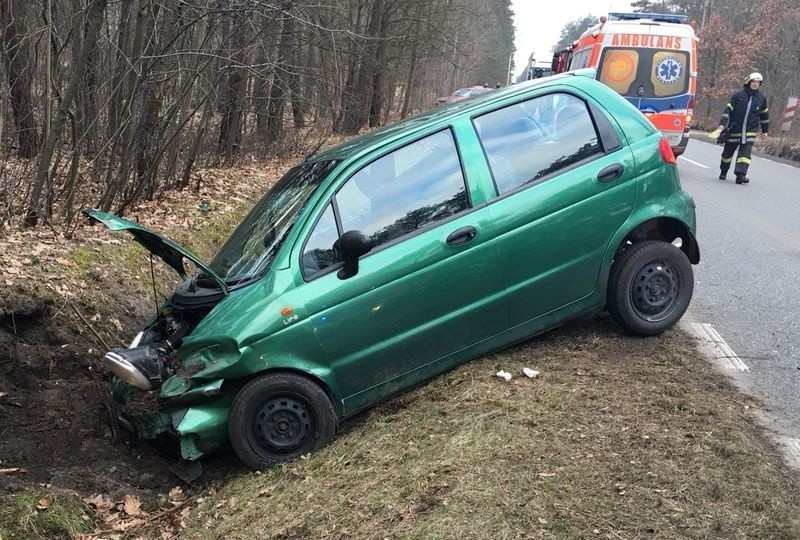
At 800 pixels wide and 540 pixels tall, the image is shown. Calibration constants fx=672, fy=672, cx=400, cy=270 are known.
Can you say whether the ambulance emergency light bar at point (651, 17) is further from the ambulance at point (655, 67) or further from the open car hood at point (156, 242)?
the open car hood at point (156, 242)

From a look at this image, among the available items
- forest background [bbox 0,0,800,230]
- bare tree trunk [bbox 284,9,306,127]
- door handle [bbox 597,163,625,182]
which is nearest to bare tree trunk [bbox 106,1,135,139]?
forest background [bbox 0,0,800,230]

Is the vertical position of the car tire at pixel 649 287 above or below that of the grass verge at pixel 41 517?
above

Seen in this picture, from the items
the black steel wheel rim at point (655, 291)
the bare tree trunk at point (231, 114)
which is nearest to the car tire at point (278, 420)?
the black steel wheel rim at point (655, 291)

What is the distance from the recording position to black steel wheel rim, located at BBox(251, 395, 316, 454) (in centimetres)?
395

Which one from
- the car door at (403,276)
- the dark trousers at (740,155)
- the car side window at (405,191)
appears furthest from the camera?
the dark trousers at (740,155)

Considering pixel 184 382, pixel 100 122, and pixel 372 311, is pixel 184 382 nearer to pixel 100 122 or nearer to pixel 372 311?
pixel 372 311

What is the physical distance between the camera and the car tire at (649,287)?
15.3 feet

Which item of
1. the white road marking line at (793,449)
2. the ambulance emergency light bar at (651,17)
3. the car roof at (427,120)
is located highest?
the ambulance emergency light bar at (651,17)

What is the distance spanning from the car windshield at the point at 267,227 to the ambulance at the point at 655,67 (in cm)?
947

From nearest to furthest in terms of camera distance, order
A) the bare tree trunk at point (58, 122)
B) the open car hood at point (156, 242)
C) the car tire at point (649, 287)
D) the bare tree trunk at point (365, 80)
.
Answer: the open car hood at point (156, 242), the car tire at point (649, 287), the bare tree trunk at point (58, 122), the bare tree trunk at point (365, 80)

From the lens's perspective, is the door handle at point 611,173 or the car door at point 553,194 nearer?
the car door at point 553,194

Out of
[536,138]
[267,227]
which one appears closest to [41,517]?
[267,227]

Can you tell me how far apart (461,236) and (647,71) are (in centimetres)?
996

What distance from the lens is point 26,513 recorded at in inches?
138
